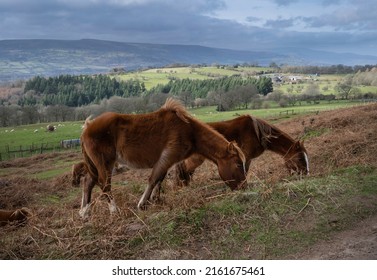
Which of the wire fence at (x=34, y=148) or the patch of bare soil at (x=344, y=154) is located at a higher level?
the patch of bare soil at (x=344, y=154)

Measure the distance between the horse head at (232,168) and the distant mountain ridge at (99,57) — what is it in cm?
552

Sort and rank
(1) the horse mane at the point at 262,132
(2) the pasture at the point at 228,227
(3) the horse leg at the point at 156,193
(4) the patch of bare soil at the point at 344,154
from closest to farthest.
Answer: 1. (4) the patch of bare soil at the point at 344,154
2. (2) the pasture at the point at 228,227
3. (3) the horse leg at the point at 156,193
4. (1) the horse mane at the point at 262,132

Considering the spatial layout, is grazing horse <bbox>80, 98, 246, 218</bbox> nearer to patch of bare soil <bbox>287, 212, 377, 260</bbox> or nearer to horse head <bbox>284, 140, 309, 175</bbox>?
patch of bare soil <bbox>287, 212, 377, 260</bbox>

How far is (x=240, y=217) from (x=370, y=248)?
59.9 inches

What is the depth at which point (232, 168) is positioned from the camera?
6492mm

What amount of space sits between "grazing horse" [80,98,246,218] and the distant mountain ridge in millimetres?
5254

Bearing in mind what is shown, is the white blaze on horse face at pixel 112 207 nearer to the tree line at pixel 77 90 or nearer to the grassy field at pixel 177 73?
the tree line at pixel 77 90

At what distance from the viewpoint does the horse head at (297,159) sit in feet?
28.4

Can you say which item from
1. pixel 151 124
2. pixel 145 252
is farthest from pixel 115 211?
pixel 151 124

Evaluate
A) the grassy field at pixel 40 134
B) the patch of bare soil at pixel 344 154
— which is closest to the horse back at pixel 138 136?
the patch of bare soil at pixel 344 154

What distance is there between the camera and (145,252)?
184 inches

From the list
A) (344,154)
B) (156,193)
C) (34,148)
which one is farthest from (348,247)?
(34,148)

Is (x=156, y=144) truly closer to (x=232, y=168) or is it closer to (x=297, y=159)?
(x=232, y=168)

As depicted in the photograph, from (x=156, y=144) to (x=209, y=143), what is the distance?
0.89 meters
